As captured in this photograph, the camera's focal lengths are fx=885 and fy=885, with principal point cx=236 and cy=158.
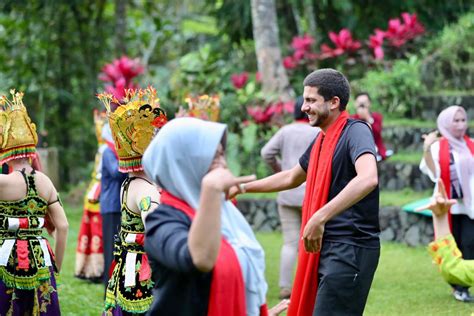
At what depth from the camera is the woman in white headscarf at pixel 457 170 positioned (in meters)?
8.27

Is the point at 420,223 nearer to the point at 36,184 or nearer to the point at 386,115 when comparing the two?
the point at 386,115

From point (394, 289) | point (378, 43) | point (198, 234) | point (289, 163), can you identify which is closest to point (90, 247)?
point (289, 163)

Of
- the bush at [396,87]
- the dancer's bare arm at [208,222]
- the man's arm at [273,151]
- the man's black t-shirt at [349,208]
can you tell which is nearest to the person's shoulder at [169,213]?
the dancer's bare arm at [208,222]

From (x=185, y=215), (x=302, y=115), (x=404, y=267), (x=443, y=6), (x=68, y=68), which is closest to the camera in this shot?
(x=185, y=215)

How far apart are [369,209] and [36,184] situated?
224cm

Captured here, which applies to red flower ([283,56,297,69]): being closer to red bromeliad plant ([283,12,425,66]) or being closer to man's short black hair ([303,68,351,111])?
red bromeliad plant ([283,12,425,66])

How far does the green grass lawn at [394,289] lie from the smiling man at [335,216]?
2965 millimetres

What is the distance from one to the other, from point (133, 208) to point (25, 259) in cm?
106

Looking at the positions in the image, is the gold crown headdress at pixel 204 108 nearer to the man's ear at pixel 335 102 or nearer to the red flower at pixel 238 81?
the man's ear at pixel 335 102

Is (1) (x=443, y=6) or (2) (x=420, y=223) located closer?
(2) (x=420, y=223)

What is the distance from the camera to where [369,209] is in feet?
17.2

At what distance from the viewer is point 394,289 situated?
902 cm

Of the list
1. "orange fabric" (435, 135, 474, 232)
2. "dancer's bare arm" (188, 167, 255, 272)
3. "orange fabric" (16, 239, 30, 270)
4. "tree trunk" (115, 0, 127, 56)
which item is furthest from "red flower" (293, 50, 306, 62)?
"dancer's bare arm" (188, 167, 255, 272)

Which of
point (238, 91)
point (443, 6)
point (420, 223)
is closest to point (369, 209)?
point (420, 223)
